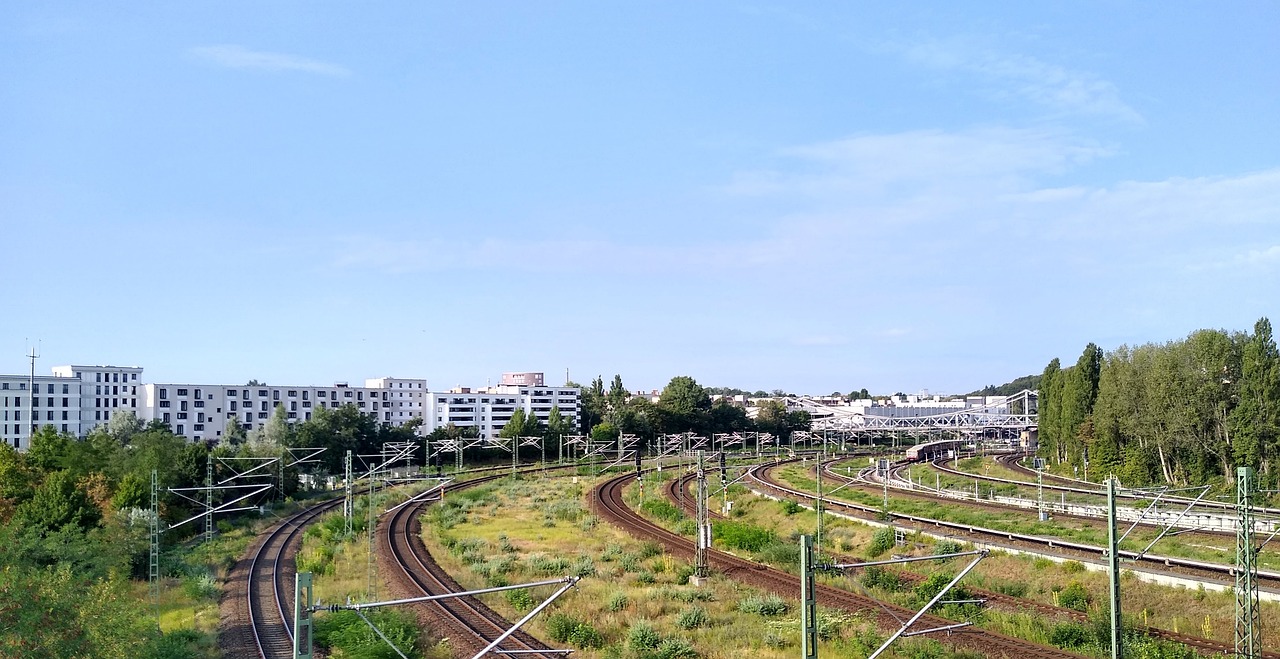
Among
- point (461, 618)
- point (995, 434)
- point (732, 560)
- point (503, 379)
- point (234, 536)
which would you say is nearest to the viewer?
point (461, 618)

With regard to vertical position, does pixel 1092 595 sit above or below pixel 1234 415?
below

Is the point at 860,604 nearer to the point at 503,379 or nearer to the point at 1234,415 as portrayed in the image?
the point at 1234,415

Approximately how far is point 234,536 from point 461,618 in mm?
25383

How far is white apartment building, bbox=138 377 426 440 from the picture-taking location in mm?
101375

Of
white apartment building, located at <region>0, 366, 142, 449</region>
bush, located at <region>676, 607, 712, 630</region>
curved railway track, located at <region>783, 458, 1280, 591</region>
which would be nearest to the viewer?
bush, located at <region>676, 607, 712, 630</region>

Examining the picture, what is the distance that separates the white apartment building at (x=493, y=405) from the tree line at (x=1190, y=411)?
70223 millimetres

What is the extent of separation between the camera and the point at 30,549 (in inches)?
1251

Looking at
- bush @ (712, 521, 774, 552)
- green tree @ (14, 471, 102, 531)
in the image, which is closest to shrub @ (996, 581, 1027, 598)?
bush @ (712, 521, 774, 552)

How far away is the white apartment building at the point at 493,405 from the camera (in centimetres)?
12669

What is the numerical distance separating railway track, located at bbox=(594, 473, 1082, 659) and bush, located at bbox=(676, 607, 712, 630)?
3.76m

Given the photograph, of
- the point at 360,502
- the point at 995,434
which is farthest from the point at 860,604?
the point at 995,434

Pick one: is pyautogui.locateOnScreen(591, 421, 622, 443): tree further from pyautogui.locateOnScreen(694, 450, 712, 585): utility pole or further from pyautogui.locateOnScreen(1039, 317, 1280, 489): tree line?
pyautogui.locateOnScreen(694, 450, 712, 585): utility pole

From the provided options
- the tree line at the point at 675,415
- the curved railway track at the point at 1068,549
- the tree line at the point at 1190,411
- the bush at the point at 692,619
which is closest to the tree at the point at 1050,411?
the tree line at the point at 1190,411

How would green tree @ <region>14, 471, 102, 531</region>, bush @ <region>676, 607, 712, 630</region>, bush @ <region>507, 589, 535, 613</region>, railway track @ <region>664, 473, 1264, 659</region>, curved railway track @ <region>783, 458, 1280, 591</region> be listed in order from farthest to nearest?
green tree @ <region>14, 471, 102, 531</region>, bush @ <region>507, 589, 535, 613</region>, curved railway track @ <region>783, 458, 1280, 591</region>, bush @ <region>676, 607, 712, 630</region>, railway track @ <region>664, 473, 1264, 659</region>
